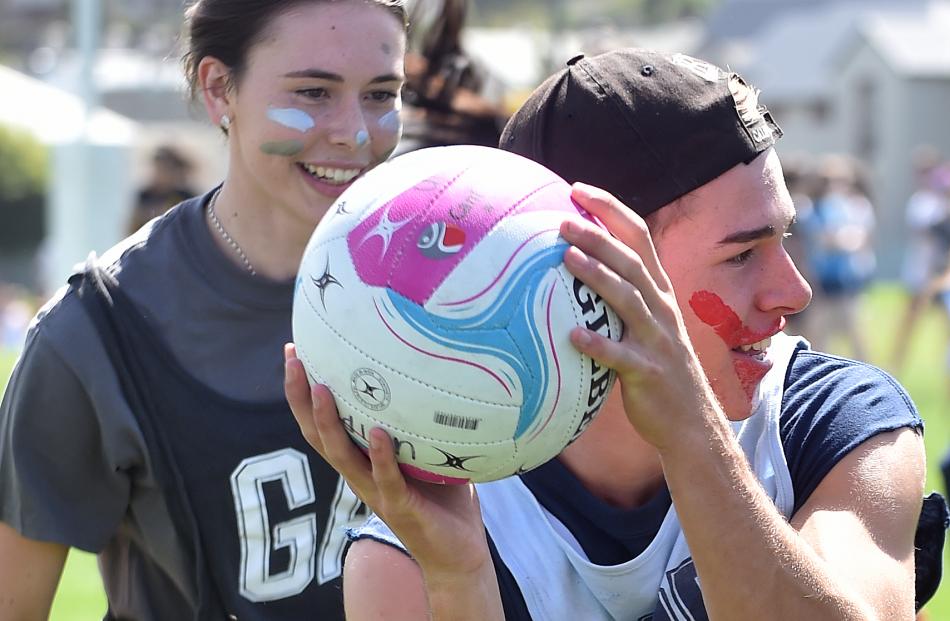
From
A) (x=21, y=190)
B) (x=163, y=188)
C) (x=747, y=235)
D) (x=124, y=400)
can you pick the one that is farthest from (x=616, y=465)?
(x=21, y=190)

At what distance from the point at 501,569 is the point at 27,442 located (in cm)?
157

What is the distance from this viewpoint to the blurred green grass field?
24.4 feet

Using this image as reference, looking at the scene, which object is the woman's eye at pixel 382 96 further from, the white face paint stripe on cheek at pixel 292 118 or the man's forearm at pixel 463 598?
the man's forearm at pixel 463 598

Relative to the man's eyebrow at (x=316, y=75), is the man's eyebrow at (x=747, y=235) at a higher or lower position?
higher

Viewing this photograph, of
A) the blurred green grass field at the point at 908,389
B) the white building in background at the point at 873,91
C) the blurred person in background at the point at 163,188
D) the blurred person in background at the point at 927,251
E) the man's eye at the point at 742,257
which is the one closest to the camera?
the man's eye at the point at 742,257

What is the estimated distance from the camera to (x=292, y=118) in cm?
384

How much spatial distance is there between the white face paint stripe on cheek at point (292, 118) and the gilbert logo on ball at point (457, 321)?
59.6 inches

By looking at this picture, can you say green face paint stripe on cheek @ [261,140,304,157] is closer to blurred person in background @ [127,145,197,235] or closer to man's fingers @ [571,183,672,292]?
man's fingers @ [571,183,672,292]

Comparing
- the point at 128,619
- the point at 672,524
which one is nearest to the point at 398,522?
the point at 672,524

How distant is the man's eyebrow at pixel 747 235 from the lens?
2525mm

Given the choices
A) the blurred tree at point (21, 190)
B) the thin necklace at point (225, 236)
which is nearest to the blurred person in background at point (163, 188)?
the thin necklace at point (225, 236)

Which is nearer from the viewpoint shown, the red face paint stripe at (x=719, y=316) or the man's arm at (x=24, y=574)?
the red face paint stripe at (x=719, y=316)

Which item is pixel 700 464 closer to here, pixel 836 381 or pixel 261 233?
pixel 836 381

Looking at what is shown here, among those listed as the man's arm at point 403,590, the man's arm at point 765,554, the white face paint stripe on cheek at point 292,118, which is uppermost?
the white face paint stripe on cheek at point 292,118
